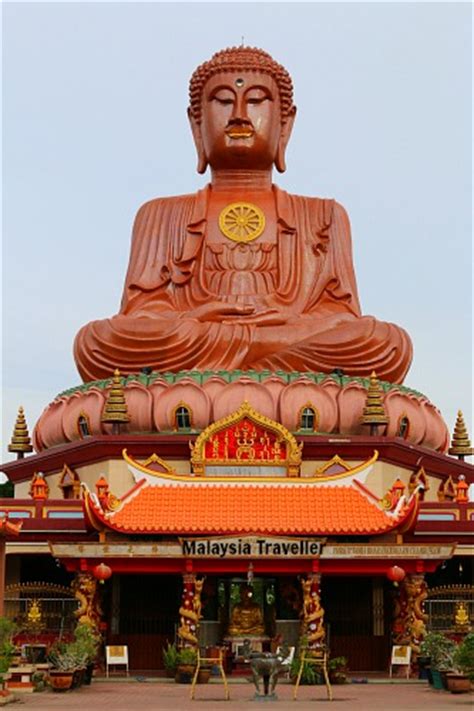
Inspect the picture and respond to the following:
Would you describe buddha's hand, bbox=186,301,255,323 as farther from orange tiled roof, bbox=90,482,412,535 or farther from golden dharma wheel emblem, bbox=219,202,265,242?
orange tiled roof, bbox=90,482,412,535

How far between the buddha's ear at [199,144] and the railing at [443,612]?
12.2m

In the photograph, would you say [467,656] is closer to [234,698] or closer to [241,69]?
[234,698]

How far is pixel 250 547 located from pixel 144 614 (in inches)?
130

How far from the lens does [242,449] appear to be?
25359 millimetres

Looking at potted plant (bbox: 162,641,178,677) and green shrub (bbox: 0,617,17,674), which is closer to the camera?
green shrub (bbox: 0,617,17,674)

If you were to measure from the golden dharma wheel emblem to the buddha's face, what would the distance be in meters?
1.19

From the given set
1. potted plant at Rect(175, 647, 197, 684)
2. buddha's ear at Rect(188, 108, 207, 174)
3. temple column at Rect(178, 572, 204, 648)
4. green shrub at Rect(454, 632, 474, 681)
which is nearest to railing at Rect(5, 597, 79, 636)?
temple column at Rect(178, 572, 204, 648)

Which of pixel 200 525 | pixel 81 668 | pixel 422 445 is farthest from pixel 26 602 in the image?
pixel 422 445

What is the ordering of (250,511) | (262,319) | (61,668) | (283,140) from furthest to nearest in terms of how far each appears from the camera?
(283,140)
(262,319)
(250,511)
(61,668)

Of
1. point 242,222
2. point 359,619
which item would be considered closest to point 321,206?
point 242,222

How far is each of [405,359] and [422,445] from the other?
1.78 m

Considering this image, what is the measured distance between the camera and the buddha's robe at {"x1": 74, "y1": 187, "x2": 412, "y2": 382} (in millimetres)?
27953

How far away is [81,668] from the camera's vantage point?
19.4 m

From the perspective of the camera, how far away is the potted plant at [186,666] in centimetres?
2083
